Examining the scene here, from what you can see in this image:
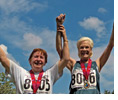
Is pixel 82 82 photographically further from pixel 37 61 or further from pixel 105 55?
pixel 37 61

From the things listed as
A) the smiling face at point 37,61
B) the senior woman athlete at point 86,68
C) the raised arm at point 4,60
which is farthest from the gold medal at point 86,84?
the raised arm at point 4,60

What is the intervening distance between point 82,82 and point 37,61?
95 cm

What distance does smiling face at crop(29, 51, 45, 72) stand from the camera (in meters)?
4.26

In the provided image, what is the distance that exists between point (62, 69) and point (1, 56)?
1.14m

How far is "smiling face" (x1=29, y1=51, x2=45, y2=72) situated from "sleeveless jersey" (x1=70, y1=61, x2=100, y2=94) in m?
0.67

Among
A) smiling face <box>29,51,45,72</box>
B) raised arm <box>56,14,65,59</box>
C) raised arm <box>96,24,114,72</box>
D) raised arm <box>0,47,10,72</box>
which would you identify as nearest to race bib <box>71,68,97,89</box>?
raised arm <box>96,24,114,72</box>

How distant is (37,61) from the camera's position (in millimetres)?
4270

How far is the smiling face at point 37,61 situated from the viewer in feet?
14.0

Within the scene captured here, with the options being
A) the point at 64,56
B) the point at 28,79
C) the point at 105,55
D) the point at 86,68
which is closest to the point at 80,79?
the point at 86,68

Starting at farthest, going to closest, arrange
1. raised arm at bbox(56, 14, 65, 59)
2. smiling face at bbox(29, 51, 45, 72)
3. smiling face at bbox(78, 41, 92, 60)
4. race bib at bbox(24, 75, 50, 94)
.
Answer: smiling face at bbox(78, 41, 92, 60), raised arm at bbox(56, 14, 65, 59), smiling face at bbox(29, 51, 45, 72), race bib at bbox(24, 75, 50, 94)

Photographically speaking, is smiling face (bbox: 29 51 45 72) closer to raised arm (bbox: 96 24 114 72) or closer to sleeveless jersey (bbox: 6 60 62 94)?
sleeveless jersey (bbox: 6 60 62 94)

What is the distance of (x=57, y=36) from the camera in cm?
443
